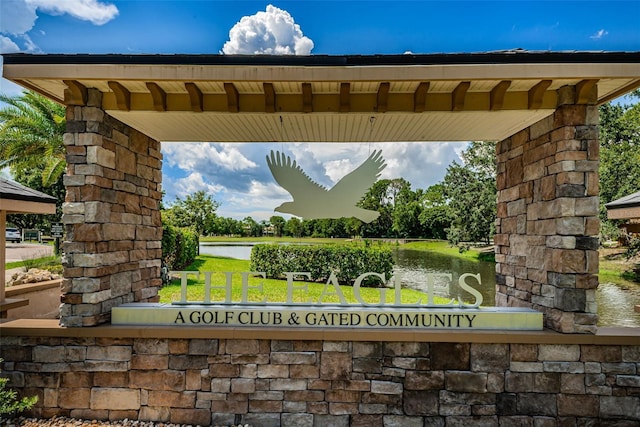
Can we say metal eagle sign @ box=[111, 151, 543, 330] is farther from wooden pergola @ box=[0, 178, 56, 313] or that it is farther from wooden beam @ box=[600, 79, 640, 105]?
wooden pergola @ box=[0, 178, 56, 313]

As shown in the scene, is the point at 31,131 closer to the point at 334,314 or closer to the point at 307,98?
the point at 307,98

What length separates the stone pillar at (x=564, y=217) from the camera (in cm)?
345

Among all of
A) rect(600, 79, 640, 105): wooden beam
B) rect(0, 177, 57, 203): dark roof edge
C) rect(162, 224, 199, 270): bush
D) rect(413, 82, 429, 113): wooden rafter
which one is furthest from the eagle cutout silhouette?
rect(162, 224, 199, 270): bush

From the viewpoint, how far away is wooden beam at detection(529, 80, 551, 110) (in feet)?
11.4

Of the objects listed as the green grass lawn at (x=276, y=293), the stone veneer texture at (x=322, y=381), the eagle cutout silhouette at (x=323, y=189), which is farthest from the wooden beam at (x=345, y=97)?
the green grass lawn at (x=276, y=293)

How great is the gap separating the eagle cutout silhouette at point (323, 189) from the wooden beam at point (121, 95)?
5.25ft

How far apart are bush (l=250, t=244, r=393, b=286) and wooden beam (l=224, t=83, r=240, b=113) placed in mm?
4842

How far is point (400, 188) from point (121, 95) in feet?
17.1

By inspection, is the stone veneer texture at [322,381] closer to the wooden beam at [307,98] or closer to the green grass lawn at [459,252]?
the wooden beam at [307,98]

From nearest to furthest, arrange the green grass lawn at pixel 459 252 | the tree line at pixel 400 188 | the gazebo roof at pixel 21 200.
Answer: the gazebo roof at pixel 21 200, the tree line at pixel 400 188, the green grass lawn at pixel 459 252

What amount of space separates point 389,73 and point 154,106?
2.47 meters

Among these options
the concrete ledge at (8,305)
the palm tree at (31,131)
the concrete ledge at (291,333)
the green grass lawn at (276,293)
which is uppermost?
the palm tree at (31,131)

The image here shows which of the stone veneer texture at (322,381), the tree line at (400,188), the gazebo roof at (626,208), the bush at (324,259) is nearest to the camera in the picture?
the stone veneer texture at (322,381)

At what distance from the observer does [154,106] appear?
146 inches
